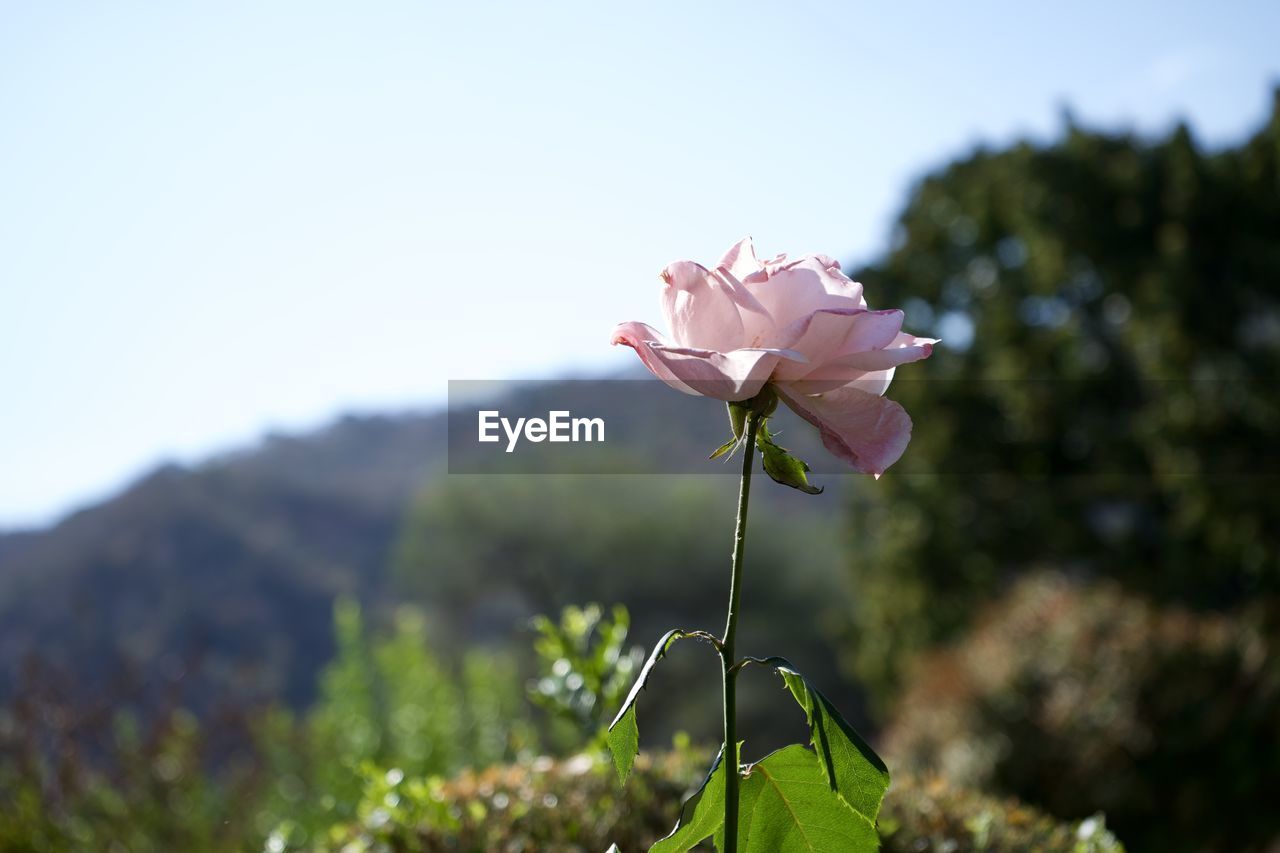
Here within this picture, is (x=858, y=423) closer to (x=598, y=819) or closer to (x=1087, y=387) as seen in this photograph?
(x=598, y=819)

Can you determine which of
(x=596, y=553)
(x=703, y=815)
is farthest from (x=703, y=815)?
(x=596, y=553)

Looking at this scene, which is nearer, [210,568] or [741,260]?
[741,260]

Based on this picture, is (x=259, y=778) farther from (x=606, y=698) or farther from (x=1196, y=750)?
(x=1196, y=750)

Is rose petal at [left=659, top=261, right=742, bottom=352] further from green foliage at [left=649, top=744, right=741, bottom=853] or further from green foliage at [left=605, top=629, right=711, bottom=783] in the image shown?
green foliage at [left=649, top=744, right=741, bottom=853]

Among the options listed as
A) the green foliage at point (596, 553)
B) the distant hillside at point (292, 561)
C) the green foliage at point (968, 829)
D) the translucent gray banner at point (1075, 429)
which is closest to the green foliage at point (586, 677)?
the green foliage at point (968, 829)

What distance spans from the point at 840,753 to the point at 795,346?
0.36 metres

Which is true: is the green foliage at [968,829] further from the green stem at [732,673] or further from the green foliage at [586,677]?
the green stem at [732,673]

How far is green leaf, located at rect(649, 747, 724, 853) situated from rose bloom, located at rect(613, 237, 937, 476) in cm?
32

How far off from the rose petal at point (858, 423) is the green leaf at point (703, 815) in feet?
1.00

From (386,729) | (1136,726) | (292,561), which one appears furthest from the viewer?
(292,561)

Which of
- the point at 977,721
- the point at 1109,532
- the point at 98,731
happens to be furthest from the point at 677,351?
the point at 1109,532

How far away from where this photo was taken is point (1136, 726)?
536 centimetres

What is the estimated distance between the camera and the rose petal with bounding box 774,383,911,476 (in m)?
1.04

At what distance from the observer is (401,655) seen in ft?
18.6
